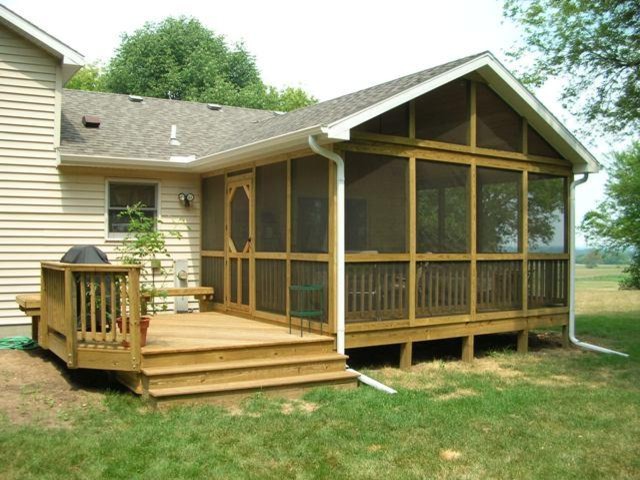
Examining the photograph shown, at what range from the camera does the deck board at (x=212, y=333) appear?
6.93m

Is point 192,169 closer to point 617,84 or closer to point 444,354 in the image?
point 444,354

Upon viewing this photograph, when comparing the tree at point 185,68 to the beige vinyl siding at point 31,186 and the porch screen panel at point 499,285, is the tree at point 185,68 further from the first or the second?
the porch screen panel at point 499,285

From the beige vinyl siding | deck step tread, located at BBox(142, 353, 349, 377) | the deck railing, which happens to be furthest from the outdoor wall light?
deck step tread, located at BBox(142, 353, 349, 377)

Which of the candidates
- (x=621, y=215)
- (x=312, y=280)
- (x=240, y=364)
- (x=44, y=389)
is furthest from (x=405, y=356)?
(x=621, y=215)

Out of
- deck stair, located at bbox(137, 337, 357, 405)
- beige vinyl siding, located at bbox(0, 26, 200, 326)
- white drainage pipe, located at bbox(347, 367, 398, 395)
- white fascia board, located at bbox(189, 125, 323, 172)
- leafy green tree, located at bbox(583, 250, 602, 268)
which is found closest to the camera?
deck stair, located at bbox(137, 337, 357, 405)

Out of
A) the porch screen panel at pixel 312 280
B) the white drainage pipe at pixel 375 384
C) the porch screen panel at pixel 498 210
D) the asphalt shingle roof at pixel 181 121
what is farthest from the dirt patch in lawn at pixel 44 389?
the porch screen panel at pixel 498 210

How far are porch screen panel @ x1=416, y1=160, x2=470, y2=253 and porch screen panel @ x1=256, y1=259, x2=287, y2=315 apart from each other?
70.9 inches

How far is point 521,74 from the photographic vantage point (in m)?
15.4

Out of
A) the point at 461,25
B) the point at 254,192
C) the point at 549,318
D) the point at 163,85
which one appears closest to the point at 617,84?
the point at 461,25

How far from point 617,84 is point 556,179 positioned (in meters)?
4.32

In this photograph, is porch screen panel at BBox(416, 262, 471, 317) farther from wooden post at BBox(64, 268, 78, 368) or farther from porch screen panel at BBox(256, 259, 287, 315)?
wooden post at BBox(64, 268, 78, 368)

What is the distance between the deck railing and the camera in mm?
6273

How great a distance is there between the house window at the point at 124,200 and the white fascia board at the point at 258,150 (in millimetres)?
855

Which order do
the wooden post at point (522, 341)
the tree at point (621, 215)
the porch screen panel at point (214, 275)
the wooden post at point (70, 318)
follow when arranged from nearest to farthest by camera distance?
the wooden post at point (70, 318)
the wooden post at point (522, 341)
the porch screen panel at point (214, 275)
the tree at point (621, 215)
